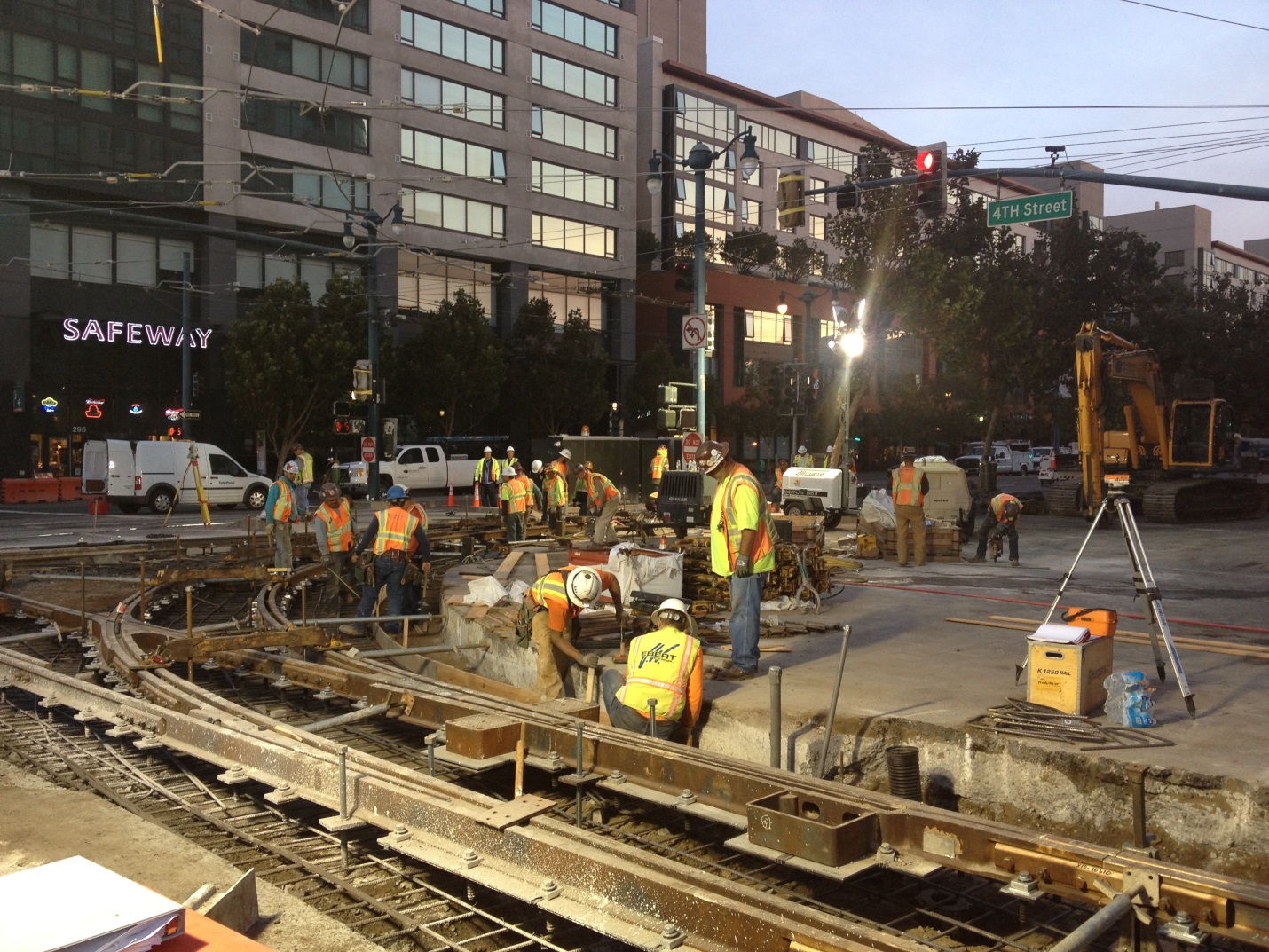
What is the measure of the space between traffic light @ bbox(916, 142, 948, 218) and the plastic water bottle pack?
9698 millimetres

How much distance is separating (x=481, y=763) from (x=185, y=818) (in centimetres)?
183

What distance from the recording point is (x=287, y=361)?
38.1 m

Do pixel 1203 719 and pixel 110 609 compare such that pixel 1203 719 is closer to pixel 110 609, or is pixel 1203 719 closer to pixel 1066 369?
pixel 110 609

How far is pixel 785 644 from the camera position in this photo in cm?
1055

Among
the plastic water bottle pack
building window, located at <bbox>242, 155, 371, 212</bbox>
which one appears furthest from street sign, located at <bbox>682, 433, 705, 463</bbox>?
building window, located at <bbox>242, 155, 371, 212</bbox>

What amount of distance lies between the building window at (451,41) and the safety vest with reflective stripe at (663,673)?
4557 cm

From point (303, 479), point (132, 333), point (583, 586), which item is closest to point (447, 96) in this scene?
point (132, 333)

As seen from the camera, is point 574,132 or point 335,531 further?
point 574,132

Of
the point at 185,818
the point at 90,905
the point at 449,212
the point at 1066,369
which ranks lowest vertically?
the point at 185,818

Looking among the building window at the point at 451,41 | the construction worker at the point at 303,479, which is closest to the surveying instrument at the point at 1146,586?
the construction worker at the point at 303,479

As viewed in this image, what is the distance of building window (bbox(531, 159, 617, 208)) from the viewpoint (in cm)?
5219

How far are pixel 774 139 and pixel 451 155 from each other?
29082 mm

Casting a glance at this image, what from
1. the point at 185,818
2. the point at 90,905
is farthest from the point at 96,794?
the point at 90,905

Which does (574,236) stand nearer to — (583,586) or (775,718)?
(583,586)
